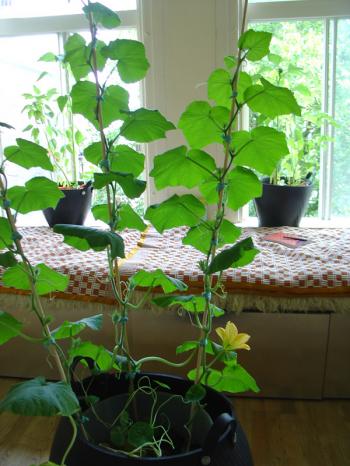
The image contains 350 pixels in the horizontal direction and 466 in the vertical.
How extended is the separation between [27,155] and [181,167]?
267 millimetres

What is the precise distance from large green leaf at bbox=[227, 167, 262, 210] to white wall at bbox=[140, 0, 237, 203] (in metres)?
1.55

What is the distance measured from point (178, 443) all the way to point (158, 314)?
676 millimetres

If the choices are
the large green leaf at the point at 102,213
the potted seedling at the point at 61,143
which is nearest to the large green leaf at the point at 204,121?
the large green leaf at the point at 102,213

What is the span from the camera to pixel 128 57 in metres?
0.74

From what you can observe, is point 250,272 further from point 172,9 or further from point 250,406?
point 172,9

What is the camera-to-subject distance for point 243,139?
751 mm

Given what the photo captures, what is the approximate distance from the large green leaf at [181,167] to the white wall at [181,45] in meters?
1.55

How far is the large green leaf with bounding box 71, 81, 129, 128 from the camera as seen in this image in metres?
0.75

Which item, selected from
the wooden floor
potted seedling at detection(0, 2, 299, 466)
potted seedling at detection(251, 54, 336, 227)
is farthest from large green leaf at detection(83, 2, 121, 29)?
potted seedling at detection(251, 54, 336, 227)

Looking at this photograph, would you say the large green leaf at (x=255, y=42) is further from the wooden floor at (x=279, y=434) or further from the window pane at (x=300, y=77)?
the window pane at (x=300, y=77)

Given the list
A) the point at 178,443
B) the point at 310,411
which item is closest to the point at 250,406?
the point at 310,411

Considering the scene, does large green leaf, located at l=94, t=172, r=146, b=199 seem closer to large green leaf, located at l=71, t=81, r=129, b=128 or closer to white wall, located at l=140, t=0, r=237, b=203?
large green leaf, located at l=71, t=81, r=129, b=128

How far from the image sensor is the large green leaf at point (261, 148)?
73cm

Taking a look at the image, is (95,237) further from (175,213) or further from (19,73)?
(19,73)
